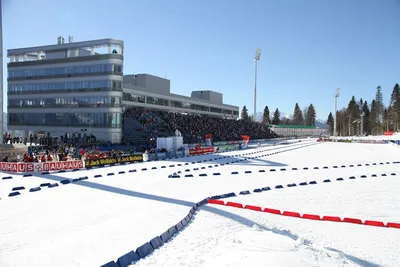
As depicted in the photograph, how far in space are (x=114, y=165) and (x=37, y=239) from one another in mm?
19146

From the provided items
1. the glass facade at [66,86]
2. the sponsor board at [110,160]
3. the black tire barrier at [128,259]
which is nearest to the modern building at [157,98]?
the glass facade at [66,86]

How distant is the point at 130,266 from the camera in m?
7.16

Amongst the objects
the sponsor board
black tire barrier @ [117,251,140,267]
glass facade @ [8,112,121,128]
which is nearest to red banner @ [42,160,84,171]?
the sponsor board

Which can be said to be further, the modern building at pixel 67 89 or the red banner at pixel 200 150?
the modern building at pixel 67 89

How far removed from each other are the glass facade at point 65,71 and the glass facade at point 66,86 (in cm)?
144

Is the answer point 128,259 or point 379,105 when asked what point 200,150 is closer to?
point 128,259

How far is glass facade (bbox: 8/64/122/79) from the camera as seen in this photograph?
45.8 m

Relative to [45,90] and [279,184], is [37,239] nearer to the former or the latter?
[279,184]

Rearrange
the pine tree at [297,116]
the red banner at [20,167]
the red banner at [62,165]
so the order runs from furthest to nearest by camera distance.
→ the pine tree at [297,116]
the red banner at [62,165]
the red banner at [20,167]

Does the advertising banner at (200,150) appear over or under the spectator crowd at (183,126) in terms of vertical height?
under

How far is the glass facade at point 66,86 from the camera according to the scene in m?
45.8

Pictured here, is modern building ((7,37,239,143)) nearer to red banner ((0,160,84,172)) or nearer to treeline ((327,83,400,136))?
red banner ((0,160,84,172))

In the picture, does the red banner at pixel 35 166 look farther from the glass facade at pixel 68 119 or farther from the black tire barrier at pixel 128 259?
the glass facade at pixel 68 119

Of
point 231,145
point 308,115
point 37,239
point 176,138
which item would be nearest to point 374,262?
point 37,239
